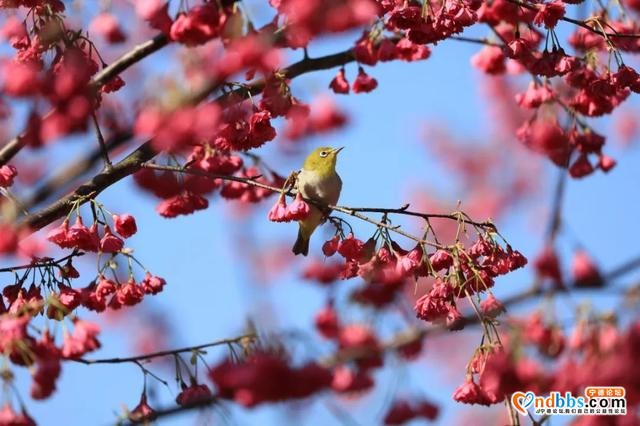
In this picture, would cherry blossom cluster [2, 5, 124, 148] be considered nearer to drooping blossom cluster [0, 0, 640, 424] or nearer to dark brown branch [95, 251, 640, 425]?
drooping blossom cluster [0, 0, 640, 424]

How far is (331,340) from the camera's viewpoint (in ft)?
11.6

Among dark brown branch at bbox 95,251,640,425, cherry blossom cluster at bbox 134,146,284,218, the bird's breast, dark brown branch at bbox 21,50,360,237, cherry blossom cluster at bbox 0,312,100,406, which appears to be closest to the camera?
dark brown branch at bbox 95,251,640,425

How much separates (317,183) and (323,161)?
0.18 metres

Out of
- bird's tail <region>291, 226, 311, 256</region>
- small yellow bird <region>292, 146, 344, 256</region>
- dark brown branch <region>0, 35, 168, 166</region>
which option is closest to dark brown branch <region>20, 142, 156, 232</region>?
dark brown branch <region>0, 35, 168, 166</region>

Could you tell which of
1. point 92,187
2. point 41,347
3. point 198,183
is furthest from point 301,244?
point 41,347

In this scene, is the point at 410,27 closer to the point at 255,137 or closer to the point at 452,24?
the point at 452,24

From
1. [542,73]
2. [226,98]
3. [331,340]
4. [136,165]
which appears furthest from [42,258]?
[542,73]

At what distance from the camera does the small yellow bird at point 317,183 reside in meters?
5.59

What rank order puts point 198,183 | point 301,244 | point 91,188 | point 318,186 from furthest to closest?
1. point 301,244
2. point 318,186
3. point 198,183
4. point 91,188

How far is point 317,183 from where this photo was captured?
5.60 metres

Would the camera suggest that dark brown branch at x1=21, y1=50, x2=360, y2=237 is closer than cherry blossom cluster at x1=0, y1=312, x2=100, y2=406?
No

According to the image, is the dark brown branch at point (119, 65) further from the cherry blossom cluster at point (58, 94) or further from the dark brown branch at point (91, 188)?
the dark brown branch at point (91, 188)

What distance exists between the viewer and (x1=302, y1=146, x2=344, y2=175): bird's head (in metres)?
5.69

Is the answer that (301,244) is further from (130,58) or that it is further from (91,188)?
(130,58)
